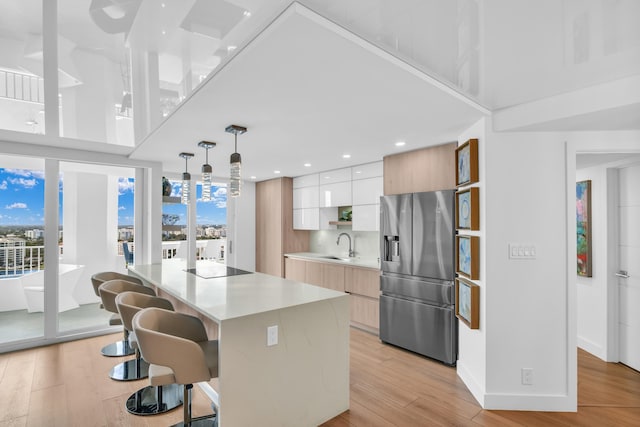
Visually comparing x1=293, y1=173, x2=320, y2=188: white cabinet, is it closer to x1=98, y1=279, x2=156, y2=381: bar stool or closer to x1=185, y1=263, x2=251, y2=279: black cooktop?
x1=185, y1=263, x2=251, y2=279: black cooktop

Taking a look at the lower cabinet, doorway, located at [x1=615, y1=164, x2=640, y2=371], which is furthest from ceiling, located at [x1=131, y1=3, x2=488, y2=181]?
doorway, located at [x1=615, y1=164, x2=640, y2=371]

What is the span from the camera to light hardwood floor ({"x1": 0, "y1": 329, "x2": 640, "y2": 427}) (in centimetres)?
242

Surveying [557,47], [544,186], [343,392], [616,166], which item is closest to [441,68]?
[557,47]

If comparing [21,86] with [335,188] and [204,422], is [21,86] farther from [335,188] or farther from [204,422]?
[335,188]

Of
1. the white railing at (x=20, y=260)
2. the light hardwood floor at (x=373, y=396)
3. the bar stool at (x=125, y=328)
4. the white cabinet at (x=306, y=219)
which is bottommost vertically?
the light hardwood floor at (x=373, y=396)

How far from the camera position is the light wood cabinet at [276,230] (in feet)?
19.4

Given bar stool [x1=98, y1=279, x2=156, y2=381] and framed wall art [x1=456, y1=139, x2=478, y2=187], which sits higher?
framed wall art [x1=456, y1=139, x2=478, y2=187]

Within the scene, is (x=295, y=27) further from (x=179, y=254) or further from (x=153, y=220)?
(x=179, y=254)

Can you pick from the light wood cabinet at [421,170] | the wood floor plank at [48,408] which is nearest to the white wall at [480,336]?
the light wood cabinet at [421,170]

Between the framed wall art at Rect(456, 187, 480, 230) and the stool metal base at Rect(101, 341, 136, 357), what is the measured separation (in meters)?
3.71

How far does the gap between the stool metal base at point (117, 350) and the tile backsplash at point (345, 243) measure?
3.22m

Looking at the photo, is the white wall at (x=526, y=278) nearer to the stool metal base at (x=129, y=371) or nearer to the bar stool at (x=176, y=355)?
the bar stool at (x=176, y=355)

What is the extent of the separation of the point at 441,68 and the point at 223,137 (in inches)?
85.9

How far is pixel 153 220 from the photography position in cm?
456
